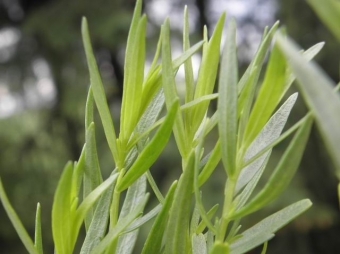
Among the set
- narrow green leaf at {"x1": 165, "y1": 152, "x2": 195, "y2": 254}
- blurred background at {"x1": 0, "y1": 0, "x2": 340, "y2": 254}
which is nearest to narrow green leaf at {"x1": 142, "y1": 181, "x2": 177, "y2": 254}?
narrow green leaf at {"x1": 165, "y1": 152, "x2": 195, "y2": 254}

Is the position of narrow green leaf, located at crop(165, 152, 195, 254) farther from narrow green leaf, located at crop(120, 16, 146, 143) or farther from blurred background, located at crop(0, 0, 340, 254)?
blurred background, located at crop(0, 0, 340, 254)

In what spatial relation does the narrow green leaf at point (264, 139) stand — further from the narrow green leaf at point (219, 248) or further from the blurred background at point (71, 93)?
the blurred background at point (71, 93)

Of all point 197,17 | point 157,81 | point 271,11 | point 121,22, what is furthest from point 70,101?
point 157,81

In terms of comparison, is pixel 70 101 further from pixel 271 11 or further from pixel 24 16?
pixel 271 11

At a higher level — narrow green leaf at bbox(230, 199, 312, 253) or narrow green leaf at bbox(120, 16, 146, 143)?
narrow green leaf at bbox(120, 16, 146, 143)

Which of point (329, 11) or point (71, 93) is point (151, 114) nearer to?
point (329, 11)

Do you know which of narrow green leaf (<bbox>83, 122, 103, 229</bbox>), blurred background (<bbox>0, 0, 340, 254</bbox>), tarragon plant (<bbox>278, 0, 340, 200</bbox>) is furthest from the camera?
blurred background (<bbox>0, 0, 340, 254</bbox>)

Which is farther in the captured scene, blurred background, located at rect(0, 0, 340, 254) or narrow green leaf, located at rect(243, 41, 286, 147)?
blurred background, located at rect(0, 0, 340, 254)
